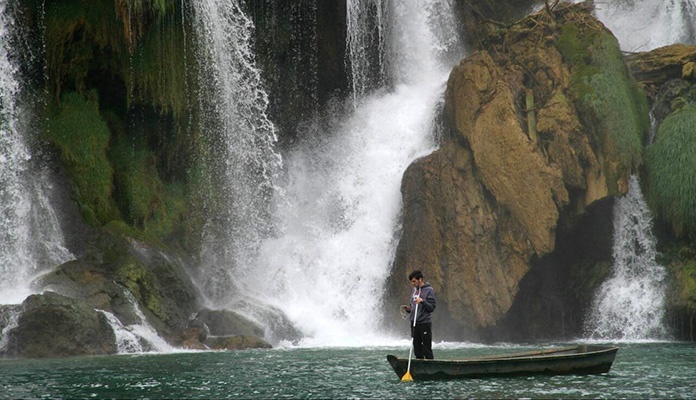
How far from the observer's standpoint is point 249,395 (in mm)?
15461

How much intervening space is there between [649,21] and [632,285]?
1526cm

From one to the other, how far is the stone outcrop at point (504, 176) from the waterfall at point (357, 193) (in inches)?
59.2

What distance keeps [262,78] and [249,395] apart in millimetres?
22418

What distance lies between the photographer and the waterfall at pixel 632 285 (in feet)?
95.5

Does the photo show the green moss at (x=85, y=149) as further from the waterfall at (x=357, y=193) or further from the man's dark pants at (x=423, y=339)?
the man's dark pants at (x=423, y=339)

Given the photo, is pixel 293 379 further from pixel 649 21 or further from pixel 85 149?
pixel 649 21

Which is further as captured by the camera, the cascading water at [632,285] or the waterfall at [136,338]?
the cascading water at [632,285]

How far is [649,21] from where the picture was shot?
131 ft

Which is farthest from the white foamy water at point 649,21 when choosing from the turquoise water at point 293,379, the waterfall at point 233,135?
the turquoise water at point 293,379

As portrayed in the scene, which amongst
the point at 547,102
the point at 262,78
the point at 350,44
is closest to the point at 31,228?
the point at 262,78

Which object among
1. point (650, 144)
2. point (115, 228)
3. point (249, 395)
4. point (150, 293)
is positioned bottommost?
point (249, 395)

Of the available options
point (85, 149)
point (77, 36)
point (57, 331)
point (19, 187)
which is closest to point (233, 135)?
point (85, 149)

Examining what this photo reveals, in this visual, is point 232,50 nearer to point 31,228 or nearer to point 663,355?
point 31,228

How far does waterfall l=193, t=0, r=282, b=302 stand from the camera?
33375 mm
